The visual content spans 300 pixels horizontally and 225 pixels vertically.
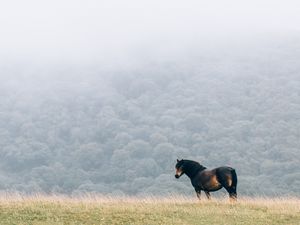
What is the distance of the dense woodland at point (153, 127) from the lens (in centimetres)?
9438

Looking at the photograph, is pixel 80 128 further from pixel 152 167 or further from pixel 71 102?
pixel 152 167

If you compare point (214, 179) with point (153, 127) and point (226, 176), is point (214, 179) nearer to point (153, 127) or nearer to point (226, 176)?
point (226, 176)

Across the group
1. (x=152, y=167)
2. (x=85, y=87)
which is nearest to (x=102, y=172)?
(x=152, y=167)

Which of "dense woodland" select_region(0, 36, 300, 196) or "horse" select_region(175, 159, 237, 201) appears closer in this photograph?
"horse" select_region(175, 159, 237, 201)

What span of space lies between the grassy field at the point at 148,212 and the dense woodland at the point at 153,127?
55.1m

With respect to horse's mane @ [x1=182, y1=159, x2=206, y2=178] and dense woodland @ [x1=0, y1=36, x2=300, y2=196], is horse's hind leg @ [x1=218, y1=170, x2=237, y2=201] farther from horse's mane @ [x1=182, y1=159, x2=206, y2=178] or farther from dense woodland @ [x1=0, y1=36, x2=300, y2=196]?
dense woodland @ [x1=0, y1=36, x2=300, y2=196]

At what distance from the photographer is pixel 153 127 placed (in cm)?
13088

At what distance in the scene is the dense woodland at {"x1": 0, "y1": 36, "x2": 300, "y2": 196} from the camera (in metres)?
94.4

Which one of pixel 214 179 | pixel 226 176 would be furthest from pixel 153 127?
pixel 226 176

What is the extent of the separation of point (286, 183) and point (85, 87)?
109169mm

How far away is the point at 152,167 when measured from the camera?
10069cm

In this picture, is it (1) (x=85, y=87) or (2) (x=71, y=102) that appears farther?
(1) (x=85, y=87)

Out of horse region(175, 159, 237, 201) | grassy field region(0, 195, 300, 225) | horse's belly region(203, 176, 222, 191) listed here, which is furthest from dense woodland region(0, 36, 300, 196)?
grassy field region(0, 195, 300, 225)

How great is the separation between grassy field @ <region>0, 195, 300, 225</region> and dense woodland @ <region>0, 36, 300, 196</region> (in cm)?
5512
